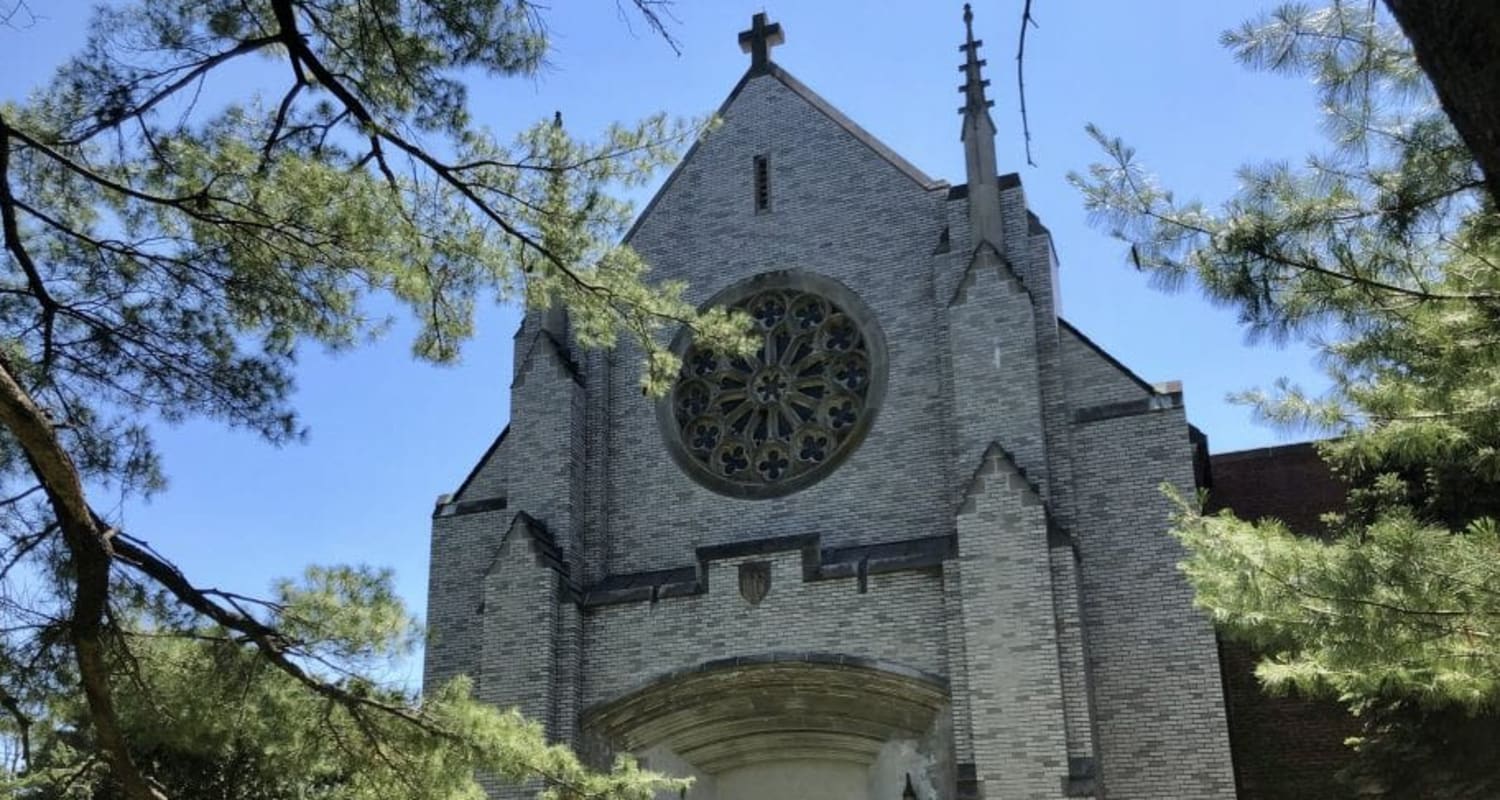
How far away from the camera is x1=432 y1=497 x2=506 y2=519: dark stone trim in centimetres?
1648

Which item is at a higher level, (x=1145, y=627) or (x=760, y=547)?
(x=760, y=547)

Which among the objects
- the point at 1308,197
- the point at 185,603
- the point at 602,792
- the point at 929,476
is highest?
the point at 929,476

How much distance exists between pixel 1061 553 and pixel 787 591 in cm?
272

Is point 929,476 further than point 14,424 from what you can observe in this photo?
Yes

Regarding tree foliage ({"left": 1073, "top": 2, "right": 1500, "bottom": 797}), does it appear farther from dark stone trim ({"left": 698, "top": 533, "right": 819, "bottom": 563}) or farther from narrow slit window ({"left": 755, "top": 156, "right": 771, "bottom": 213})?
narrow slit window ({"left": 755, "top": 156, "right": 771, "bottom": 213})

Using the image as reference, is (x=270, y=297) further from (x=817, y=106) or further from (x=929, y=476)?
(x=817, y=106)

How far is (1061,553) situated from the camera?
1322 cm

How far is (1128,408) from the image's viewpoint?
14.2 meters

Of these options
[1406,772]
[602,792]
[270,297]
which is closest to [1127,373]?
[1406,772]

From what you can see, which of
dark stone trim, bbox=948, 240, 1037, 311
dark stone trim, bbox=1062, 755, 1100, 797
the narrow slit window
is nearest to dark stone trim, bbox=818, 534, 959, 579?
dark stone trim, bbox=1062, 755, 1100, 797

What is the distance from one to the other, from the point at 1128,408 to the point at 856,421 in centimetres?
283

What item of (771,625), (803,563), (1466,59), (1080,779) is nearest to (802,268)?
(803,563)

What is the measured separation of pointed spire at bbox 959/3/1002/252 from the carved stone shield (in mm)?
3991

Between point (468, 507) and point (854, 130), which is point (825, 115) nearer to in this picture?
point (854, 130)
